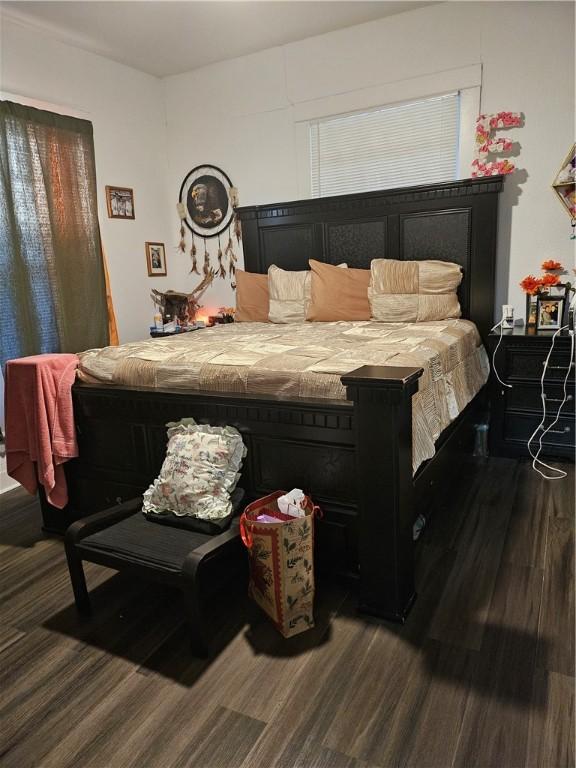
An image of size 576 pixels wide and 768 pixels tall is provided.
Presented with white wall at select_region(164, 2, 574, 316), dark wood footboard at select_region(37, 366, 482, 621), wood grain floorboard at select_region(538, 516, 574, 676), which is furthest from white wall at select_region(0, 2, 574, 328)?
dark wood footboard at select_region(37, 366, 482, 621)

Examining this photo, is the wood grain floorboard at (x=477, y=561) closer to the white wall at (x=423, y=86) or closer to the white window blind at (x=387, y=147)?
the white wall at (x=423, y=86)

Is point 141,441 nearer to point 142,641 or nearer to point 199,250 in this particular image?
point 142,641

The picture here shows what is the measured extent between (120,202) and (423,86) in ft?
7.80

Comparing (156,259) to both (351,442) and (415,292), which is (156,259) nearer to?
(415,292)

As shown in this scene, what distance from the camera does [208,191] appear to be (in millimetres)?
4391

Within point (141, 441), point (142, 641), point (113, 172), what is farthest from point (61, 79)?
point (142, 641)

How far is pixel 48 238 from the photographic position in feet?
11.2

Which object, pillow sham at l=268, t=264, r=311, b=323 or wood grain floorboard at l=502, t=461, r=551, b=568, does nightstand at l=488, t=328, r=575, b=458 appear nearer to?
wood grain floorboard at l=502, t=461, r=551, b=568

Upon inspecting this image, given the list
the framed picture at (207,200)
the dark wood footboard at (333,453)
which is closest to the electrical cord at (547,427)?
the dark wood footboard at (333,453)

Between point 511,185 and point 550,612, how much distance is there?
8.65 feet

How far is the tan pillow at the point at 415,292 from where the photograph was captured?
327 cm

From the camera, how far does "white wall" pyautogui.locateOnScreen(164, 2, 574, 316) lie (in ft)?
10.3

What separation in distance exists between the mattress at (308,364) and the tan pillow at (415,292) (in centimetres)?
33

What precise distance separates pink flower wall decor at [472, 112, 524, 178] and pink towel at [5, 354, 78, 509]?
277 centimetres
